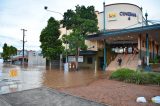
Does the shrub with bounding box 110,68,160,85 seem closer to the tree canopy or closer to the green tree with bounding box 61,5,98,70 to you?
the green tree with bounding box 61,5,98,70

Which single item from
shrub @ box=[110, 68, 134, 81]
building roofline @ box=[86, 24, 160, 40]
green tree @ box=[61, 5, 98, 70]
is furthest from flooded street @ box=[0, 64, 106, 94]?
green tree @ box=[61, 5, 98, 70]

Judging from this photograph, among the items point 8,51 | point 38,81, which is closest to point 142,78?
point 38,81

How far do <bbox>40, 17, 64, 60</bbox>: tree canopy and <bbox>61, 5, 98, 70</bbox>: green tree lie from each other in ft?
20.7

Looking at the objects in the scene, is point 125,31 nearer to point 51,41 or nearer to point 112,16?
point 112,16

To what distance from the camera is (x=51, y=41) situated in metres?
46.5

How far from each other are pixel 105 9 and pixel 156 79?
2926cm

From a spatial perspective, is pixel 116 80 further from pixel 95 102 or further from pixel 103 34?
pixel 103 34

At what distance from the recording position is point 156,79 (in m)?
17.1

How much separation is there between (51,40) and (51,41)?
21 cm

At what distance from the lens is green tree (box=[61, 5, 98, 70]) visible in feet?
120

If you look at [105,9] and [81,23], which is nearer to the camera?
[81,23]

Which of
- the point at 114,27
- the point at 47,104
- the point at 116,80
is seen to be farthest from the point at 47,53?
the point at 47,104

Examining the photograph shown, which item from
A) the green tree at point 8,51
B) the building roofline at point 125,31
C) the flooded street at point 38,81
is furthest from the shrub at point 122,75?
the green tree at point 8,51

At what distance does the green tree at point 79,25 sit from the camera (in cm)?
3666
